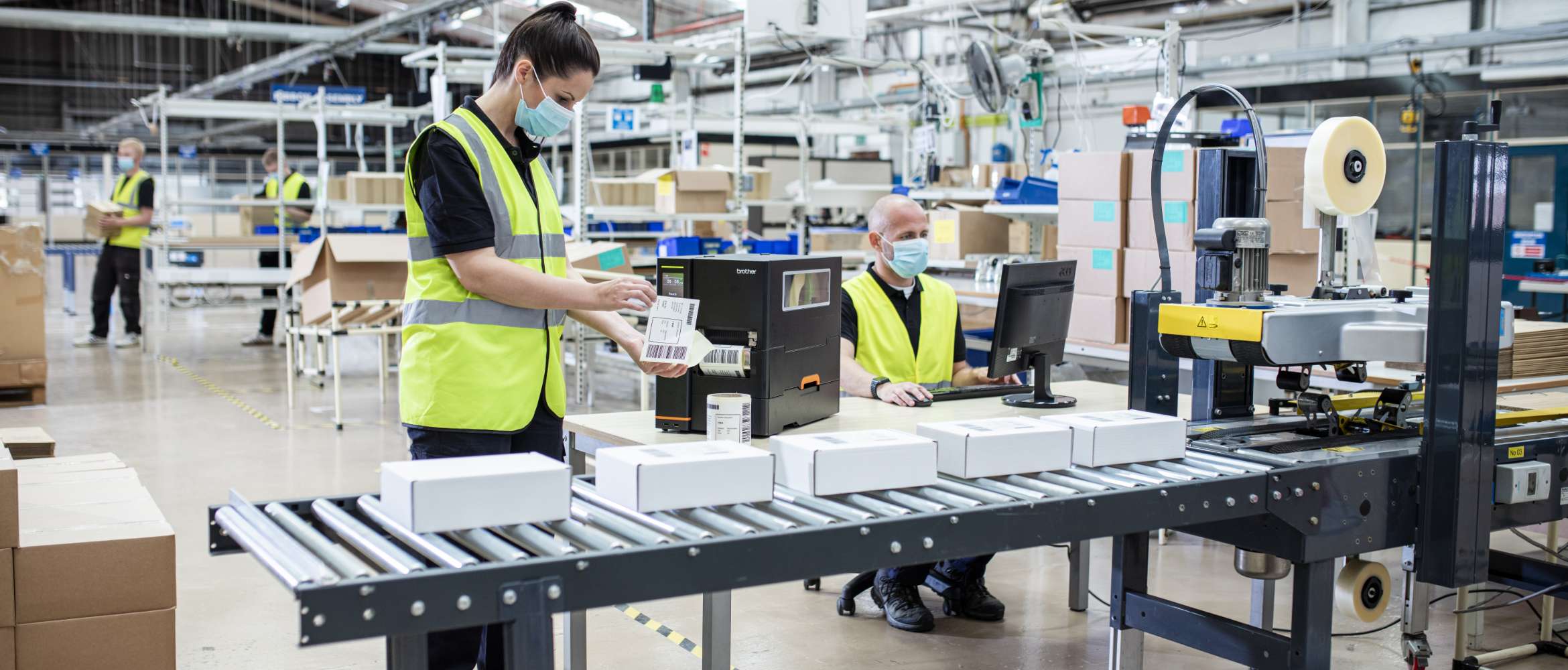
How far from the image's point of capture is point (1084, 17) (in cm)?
1265

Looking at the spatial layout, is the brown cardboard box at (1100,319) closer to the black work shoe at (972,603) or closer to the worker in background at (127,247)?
the black work shoe at (972,603)

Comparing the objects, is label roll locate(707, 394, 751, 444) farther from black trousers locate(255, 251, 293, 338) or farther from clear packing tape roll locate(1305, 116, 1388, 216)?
Answer: black trousers locate(255, 251, 293, 338)

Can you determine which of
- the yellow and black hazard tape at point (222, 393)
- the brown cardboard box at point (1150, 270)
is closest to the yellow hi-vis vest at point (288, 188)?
the yellow and black hazard tape at point (222, 393)

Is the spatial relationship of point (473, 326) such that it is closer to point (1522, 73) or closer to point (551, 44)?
point (551, 44)

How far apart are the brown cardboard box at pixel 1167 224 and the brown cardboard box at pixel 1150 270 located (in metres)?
0.03

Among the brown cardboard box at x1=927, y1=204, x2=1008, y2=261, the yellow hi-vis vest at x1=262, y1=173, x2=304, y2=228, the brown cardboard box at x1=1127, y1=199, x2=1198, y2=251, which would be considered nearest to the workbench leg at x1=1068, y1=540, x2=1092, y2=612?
the brown cardboard box at x1=1127, y1=199, x2=1198, y2=251

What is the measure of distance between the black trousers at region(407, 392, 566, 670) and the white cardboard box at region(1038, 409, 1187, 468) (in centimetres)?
94

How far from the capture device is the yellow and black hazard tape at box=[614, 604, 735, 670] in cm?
343

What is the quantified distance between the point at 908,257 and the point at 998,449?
5.23 ft

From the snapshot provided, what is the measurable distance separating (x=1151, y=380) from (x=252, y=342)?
10.6 metres

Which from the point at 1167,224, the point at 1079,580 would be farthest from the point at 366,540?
the point at 1167,224

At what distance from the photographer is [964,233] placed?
6.86 meters

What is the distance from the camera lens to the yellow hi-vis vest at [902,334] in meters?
3.60

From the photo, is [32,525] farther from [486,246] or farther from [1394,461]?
[1394,461]
